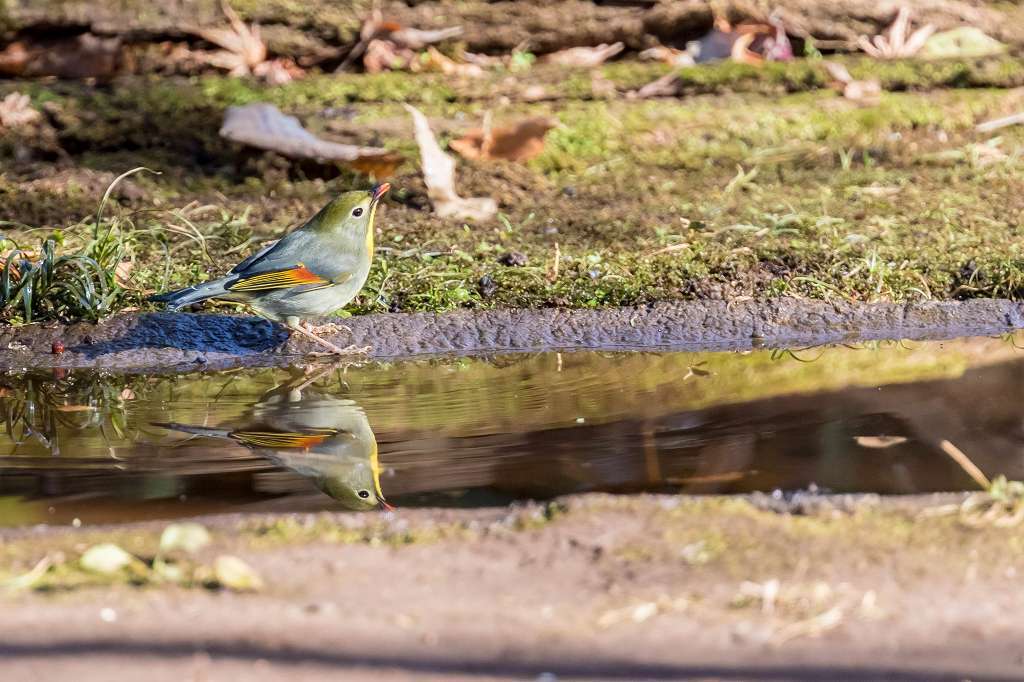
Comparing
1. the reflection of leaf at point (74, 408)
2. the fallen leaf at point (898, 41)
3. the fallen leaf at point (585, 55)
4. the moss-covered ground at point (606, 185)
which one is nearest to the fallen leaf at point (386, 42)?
the moss-covered ground at point (606, 185)

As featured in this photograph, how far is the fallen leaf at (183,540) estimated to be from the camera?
275cm

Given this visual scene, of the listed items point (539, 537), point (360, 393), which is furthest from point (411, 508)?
point (360, 393)

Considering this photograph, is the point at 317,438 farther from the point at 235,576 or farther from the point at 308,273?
the point at 235,576

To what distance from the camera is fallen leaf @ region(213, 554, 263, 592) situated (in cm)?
254

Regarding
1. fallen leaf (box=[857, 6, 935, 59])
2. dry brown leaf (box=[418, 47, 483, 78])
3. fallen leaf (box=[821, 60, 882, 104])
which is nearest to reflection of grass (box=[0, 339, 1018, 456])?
fallen leaf (box=[821, 60, 882, 104])

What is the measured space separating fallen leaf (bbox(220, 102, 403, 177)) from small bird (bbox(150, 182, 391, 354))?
1.54 metres

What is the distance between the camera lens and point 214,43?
8.04 meters

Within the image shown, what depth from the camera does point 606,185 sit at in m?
6.72

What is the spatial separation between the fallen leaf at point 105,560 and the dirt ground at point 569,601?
68 millimetres

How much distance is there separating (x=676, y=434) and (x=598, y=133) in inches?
147

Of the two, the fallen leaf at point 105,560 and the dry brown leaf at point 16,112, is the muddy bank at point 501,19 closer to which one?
the dry brown leaf at point 16,112

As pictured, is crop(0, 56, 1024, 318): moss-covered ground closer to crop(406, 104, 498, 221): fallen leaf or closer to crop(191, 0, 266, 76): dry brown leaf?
crop(406, 104, 498, 221): fallen leaf

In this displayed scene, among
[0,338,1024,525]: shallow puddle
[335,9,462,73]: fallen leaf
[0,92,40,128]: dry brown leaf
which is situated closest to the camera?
[0,338,1024,525]: shallow puddle

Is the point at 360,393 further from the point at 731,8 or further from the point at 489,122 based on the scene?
the point at 731,8
